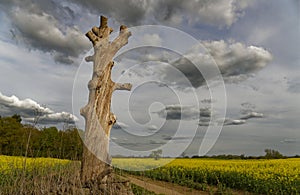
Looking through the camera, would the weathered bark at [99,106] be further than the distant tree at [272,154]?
No

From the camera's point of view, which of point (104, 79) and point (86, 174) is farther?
point (104, 79)

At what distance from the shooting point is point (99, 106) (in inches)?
325

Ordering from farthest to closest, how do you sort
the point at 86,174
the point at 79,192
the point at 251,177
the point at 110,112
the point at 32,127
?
1. the point at 251,177
2. the point at 110,112
3. the point at 86,174
4. the point at 79,192
5. the point at 32,127

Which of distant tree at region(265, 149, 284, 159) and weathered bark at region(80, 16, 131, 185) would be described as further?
distant tree at region(265, 149, 284, 159)

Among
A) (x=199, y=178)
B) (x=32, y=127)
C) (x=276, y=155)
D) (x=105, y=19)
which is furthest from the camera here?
(x=276, y=155)

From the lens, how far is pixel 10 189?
6.02 metres

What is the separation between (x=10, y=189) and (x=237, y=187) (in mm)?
11559

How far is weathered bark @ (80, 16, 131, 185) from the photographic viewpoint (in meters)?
7.83

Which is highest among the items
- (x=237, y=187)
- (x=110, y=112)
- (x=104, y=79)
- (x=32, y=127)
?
(x=104, y=79)

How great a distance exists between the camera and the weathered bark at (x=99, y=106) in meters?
7.83

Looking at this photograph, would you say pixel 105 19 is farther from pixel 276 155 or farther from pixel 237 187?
pixel 276 155

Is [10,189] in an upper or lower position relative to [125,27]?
lower

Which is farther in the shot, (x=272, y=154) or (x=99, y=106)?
(x=272, y=154)

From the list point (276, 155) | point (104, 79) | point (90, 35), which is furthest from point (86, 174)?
point (276, 155)
